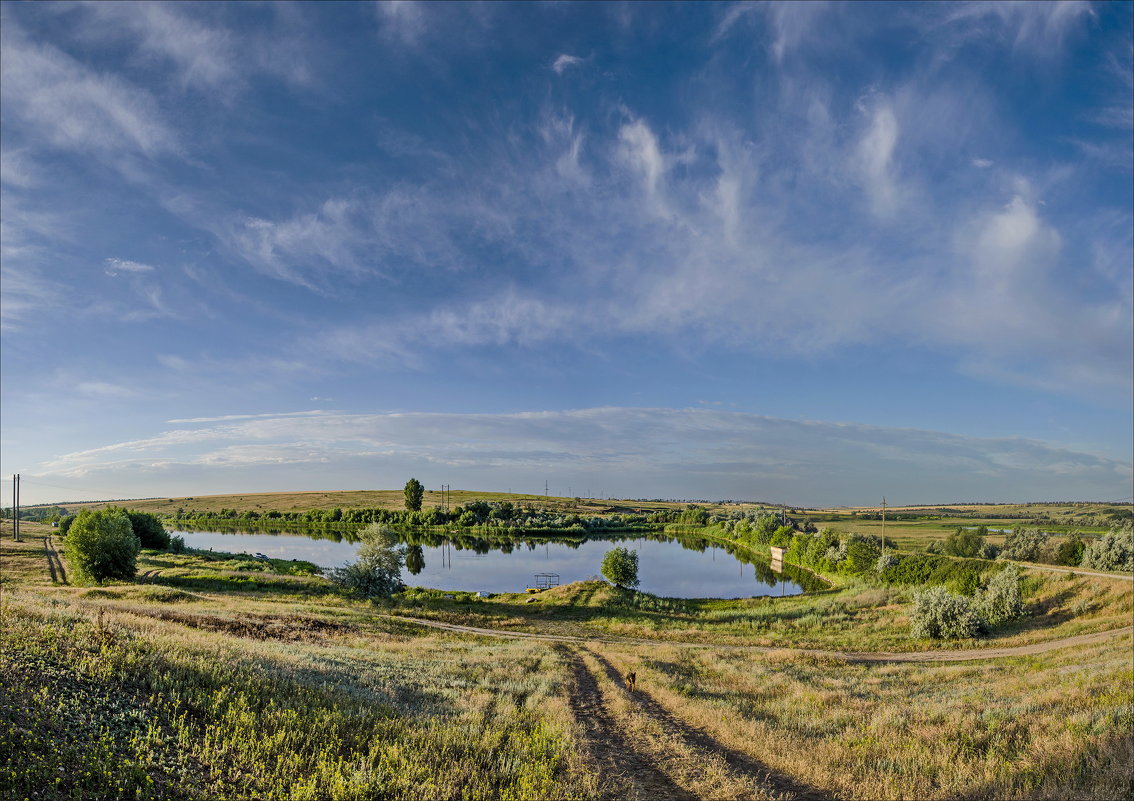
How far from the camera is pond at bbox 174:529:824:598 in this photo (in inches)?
3091

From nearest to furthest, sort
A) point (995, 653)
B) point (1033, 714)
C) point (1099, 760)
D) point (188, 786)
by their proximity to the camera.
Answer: point (188, 786)
point (1099, 760)
point (1033, 714)
point (995, 653)

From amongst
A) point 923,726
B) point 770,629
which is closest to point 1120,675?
point 923,726

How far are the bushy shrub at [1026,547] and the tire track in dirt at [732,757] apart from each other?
65967 millimetres

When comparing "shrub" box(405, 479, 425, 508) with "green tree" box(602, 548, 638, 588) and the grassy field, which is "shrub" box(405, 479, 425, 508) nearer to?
"green tree" box(602, 548, 638, 588)

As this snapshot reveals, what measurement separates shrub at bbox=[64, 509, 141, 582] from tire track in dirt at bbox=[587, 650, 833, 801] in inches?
2292

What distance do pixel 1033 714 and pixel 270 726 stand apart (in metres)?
18.7

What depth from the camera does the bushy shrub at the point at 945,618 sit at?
120 ft

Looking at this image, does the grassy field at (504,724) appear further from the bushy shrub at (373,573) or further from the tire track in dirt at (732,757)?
the bushy shrub at (373,573)

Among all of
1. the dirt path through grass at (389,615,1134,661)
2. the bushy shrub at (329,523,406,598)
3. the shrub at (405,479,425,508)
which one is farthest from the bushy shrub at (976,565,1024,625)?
the shrub at (405,479,425,508)

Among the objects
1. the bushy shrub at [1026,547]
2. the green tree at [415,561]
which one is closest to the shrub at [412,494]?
the green tree at [415,561]

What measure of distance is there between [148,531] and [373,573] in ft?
191

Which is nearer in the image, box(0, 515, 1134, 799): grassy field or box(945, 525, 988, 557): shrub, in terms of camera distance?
box(0, 515, 1134, 799): grassy field

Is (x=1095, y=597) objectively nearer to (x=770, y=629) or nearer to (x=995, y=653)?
(x=995, y=653)

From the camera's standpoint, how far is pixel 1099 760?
10.2 meters
